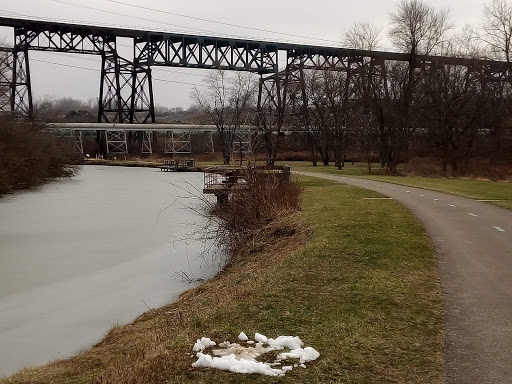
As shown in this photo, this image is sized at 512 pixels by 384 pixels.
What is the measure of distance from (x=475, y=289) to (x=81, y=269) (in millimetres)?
9735

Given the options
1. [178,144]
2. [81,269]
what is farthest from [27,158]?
[178,144]

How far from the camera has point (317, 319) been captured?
6.93m

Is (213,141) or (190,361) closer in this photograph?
(190,361)

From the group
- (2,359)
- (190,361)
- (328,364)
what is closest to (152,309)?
(2,359)

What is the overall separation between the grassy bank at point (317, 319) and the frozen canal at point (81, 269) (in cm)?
102

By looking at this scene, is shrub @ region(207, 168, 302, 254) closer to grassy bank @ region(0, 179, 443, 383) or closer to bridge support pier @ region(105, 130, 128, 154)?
grassy bank @ region(0, 179, 443, 383)

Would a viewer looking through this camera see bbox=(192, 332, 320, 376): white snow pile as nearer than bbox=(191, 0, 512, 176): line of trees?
Yes

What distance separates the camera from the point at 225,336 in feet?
21.0

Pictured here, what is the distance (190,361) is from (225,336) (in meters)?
0.86

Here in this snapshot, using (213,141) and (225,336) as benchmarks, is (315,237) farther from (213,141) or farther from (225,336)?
(213,141)

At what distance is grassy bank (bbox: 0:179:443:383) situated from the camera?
17.6 feet

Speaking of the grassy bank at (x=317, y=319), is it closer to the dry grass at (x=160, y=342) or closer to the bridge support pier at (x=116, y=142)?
the dry grass at (x=160, y=342)

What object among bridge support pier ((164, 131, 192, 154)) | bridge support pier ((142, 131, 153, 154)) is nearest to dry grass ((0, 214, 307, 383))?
bridge support pier ((142, 131, 153, 154))

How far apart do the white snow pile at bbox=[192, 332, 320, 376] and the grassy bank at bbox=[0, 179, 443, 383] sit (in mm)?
118
